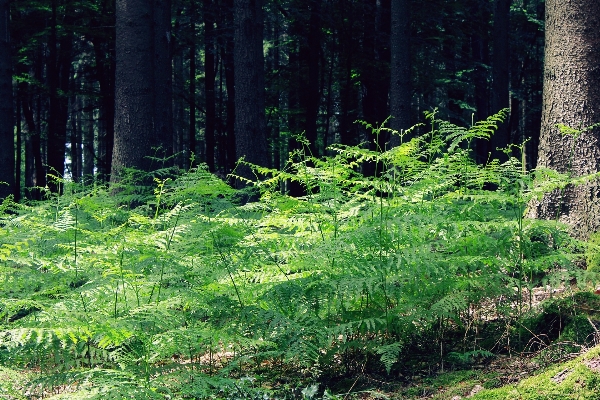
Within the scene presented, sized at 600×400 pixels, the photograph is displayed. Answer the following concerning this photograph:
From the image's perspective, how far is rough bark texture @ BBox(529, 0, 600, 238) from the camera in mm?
5434

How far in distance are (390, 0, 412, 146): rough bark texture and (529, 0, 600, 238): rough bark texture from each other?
7.19 meters

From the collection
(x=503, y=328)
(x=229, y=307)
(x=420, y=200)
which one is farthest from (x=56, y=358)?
(x=503, y=328)

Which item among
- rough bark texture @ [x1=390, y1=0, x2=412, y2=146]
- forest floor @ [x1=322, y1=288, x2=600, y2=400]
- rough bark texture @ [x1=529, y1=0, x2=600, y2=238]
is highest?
rough bark texture @ [x1=390, y1=0, x2=412, y2=146]

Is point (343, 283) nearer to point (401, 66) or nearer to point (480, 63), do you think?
point (401, 66)

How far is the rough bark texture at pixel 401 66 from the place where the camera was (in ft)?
43.0

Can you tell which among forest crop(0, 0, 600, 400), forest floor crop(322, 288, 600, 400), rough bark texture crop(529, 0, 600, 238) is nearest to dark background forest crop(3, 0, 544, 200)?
forest crop(0, 0, 600, 400)

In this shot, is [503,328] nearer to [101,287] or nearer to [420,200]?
[420,200]

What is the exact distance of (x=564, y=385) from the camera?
2949 millimetres

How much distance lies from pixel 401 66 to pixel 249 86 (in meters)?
3.77

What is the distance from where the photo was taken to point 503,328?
453cm

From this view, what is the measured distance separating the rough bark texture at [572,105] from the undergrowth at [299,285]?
1004mm

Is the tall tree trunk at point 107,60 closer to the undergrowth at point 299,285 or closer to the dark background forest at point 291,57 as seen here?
the dark background forest at point 291,57

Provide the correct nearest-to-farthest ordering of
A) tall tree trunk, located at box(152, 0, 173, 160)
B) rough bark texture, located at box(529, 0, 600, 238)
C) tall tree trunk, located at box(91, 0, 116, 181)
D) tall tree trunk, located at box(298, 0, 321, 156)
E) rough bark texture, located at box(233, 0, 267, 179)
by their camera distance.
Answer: rough bark texture, located at box(529, 0, 600, 238)
rough bark texture, located at box(233, 0, 267, 179)
tall tree trunk, located at box(152, 0, 173, 160)
tall tree trunk, located at box(91, 0, 116, 181)
tall tree trunk, located at box(298, 0, 321, 156)

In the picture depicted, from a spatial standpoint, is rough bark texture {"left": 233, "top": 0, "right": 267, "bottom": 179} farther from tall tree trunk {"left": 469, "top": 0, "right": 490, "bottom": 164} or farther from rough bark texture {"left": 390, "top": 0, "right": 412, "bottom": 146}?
tall tree trunk {"left": 469, "top": 0, "right": 490, "bottom": 164}
